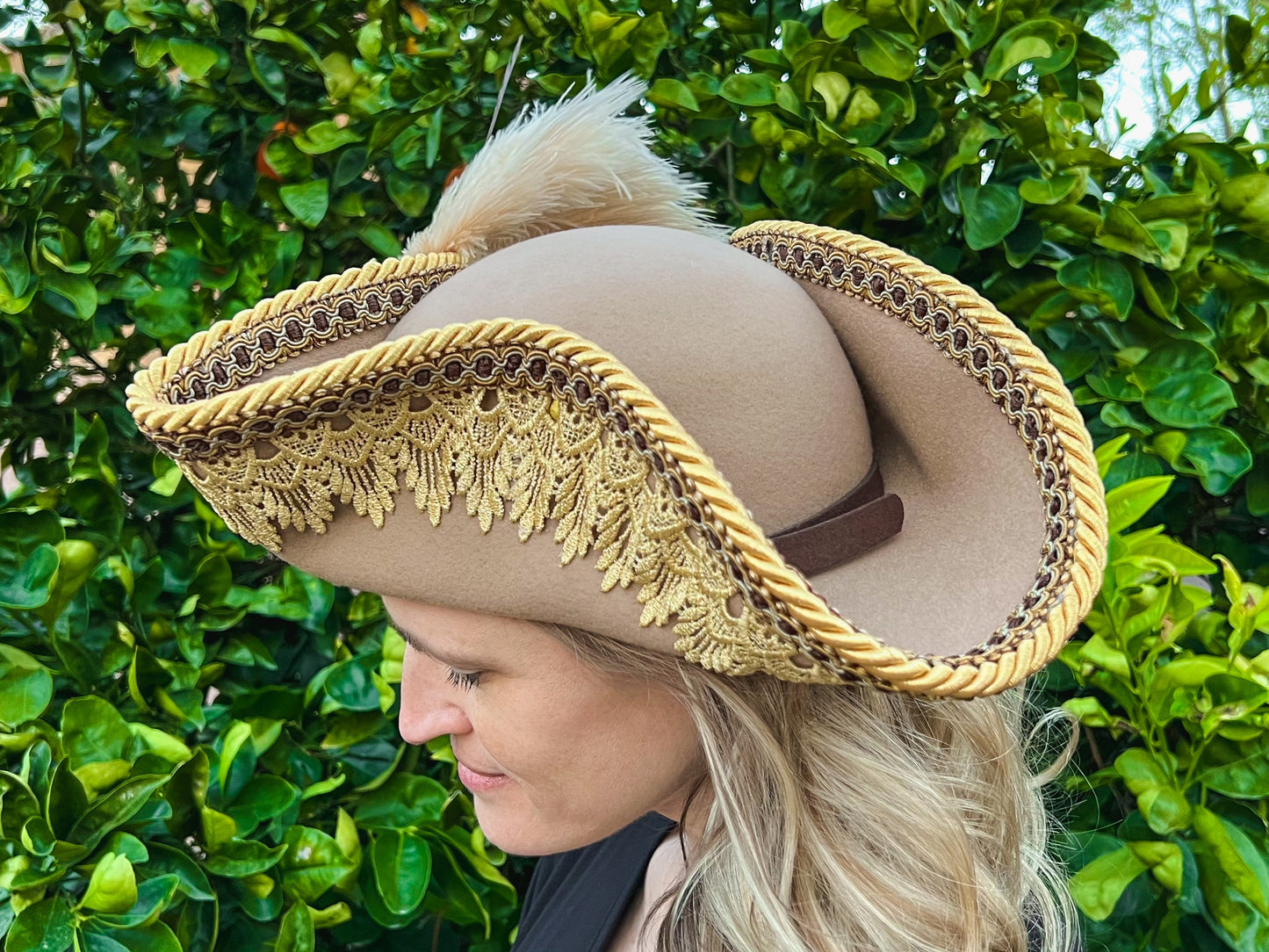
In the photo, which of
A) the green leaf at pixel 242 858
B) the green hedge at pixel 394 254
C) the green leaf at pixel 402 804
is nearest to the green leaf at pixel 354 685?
the green hedge at pixel 394 254

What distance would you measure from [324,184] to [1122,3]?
1.40m

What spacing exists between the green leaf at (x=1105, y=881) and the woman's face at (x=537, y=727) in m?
0.49

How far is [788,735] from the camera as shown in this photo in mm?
958

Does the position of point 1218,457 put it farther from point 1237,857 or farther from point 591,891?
point 591,891

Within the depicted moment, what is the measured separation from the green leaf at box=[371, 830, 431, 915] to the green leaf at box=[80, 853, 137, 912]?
11.5 inches

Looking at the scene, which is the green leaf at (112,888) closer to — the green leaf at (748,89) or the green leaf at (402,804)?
the green leaf at (402,804)

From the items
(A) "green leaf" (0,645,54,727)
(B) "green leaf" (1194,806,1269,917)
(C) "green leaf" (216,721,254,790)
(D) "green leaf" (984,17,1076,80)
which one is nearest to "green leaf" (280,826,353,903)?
(C) "green leaf" (216,721,254,790)

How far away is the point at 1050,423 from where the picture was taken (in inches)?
34.7

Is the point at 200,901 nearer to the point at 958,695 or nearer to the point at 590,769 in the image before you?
the point at 590,769

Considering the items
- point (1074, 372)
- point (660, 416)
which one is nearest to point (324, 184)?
point (660, 416)

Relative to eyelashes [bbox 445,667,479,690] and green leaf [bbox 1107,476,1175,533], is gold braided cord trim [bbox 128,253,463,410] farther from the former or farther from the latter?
green leaf [bbox 1107,476,1175,533]

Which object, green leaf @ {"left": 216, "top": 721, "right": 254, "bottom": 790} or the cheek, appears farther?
green leaf @ {"left": 216, "top": 721, "right": 254, "bottom": 790}

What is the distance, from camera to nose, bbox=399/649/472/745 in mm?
1000

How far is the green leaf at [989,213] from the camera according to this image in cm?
126
